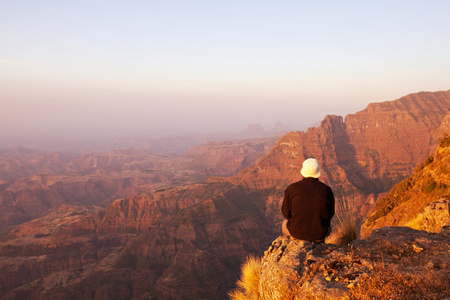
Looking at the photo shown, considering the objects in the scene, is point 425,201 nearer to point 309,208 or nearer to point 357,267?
point 357,267

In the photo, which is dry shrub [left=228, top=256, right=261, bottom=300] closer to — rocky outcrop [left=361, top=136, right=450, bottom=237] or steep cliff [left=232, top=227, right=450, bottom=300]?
steep cliff [left=232, top=227, right=450, bottom=300]

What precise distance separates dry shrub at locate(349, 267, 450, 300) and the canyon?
10198 centimetres

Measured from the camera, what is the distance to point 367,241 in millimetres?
9219

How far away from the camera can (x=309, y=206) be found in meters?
8.12

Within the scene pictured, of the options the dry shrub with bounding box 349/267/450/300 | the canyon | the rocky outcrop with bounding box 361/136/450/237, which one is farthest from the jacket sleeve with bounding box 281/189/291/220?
the canyon

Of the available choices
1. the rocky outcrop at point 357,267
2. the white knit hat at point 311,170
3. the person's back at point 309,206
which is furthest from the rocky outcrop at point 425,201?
the white knit hat at point 311,170

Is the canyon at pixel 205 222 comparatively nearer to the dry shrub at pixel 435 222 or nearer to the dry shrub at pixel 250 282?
the dry shrub at pixel 435 222

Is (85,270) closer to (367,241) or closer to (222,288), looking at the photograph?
(222,288)

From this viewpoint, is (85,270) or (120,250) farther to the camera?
(120,250)

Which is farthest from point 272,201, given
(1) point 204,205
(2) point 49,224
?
(2) point 49,224

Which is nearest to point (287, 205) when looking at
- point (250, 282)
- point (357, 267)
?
point (357, 267)

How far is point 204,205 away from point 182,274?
45722mm

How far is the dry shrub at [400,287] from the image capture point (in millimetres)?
5707

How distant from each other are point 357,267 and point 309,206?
2.07 meters
